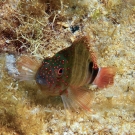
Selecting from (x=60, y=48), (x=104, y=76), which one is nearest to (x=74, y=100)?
(x=104, y=76)

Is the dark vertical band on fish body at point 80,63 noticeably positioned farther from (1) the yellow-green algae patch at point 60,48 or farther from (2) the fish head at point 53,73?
(1) the yellow-green algae patch at point 60,48

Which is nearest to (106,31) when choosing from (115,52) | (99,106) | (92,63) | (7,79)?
(115,52)

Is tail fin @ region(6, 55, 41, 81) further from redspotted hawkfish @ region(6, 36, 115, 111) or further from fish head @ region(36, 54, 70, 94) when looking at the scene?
fish head @ region(36, 54, 70, 94)

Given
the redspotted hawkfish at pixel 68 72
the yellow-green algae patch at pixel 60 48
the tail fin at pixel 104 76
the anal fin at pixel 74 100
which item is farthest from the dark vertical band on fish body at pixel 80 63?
the yellow-green algae patch at pixel 60 48

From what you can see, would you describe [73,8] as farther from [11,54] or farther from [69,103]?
[69,103]

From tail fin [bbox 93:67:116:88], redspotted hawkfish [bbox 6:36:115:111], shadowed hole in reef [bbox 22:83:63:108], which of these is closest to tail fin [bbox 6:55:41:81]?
redspotted hawkfish [bbox 6:36:115:111]

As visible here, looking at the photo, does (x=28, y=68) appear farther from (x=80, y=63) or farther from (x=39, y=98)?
(x=80, y=63)

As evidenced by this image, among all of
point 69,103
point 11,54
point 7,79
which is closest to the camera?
point 69,103
